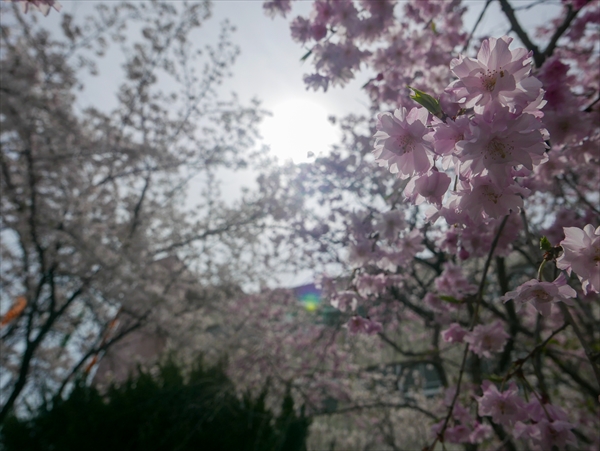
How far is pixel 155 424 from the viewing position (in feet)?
12.5

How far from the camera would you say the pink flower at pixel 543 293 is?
3.70 feet

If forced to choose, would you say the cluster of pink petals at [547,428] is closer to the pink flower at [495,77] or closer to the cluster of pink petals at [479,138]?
→ the cluster of pink petals at [479,138]

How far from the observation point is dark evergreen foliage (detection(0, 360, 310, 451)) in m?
3.71

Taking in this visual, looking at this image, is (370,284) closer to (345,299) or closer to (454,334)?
(345,299)

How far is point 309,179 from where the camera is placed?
5336 millimetres

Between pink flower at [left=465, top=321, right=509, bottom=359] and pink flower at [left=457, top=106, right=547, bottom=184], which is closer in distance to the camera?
pink flower at [left=457, top=106, right=547, bottom=184]

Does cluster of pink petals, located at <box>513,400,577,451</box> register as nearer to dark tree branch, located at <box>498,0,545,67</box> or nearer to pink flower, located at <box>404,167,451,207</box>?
pink flower, located at <box>404,167,451,207</box>

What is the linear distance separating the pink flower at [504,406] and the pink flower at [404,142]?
1.22 meters

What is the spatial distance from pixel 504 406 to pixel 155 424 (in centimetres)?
353

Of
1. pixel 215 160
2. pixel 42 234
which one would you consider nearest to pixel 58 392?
pixel 42 234

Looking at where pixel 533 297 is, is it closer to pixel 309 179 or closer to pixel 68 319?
pixel 309 179

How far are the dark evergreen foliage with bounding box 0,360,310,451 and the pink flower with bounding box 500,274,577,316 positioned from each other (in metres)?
3.12

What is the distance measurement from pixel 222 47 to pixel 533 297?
765cm

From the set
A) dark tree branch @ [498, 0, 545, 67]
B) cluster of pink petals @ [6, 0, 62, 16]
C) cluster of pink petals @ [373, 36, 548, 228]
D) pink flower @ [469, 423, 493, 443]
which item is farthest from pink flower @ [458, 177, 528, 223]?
cluster of pink petals @ [6, 0, 62, 16]
